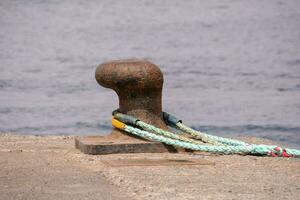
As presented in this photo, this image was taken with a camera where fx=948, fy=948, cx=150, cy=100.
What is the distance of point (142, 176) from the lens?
567 cm

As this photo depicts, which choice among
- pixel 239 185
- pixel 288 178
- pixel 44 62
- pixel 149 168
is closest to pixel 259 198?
pixel 239 185

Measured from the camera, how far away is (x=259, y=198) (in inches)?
195

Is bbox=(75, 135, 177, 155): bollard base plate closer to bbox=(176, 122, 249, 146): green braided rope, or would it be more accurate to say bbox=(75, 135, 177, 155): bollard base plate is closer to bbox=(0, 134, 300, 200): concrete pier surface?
bbox=(0, 134, 300, 200): concrete pier surface

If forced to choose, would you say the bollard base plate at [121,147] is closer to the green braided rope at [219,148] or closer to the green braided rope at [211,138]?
the green braided rope at [219,148]

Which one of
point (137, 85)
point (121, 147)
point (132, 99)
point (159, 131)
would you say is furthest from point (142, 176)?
point (132, 99)

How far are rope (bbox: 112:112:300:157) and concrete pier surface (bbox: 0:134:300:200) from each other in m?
0.07

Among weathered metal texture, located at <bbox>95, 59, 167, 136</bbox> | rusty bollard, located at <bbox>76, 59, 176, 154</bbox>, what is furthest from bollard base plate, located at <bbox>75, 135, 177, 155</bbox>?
weathered metal texture, located at <bbox>95, 59, 167, 136</bbox>

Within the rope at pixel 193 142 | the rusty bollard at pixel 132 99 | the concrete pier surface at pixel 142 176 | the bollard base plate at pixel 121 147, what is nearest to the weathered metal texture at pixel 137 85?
the rusty bollard at pixel 132 99

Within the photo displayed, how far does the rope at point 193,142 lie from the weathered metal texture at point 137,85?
0.12 m

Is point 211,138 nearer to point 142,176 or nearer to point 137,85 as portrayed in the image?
point 137,85

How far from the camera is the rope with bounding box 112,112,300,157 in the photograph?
6.83 metres

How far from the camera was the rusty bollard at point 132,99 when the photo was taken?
6.92 meters

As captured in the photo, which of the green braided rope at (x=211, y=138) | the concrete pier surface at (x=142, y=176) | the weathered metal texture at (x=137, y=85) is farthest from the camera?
the green braided rope at (x=211, y=138)

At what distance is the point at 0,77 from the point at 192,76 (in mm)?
3442
